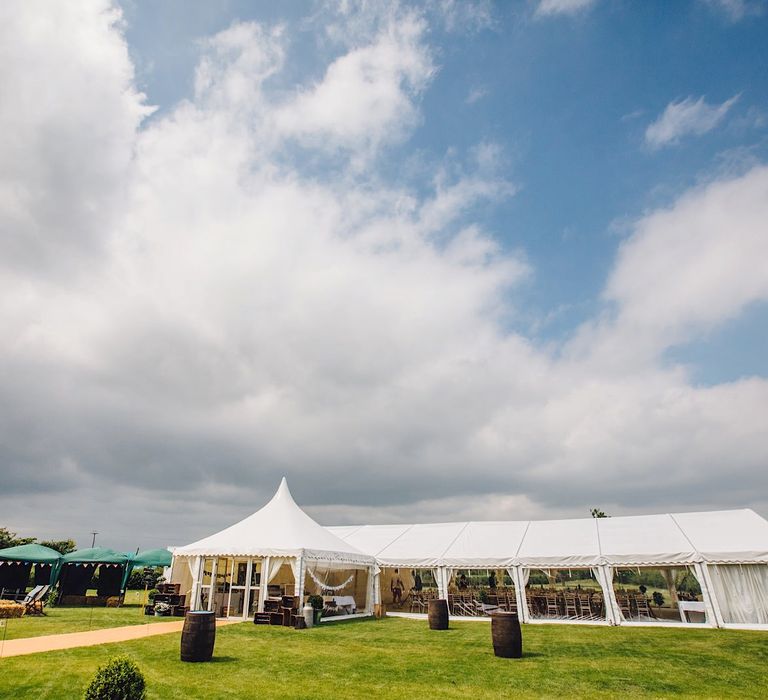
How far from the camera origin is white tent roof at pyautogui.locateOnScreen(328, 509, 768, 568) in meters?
15.4

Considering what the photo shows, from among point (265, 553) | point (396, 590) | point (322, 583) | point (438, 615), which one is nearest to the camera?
point (438, 615)

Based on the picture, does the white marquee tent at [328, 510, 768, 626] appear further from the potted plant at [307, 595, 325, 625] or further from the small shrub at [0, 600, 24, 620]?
the small shrub at [0, 600, 24, 620]

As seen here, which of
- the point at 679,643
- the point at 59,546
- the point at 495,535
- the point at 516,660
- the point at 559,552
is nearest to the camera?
the point at 516,660

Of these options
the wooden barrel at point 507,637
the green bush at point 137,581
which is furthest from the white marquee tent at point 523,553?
the green bush at point 137,581

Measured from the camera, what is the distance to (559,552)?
16.8 meters

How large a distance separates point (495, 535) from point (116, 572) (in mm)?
16075

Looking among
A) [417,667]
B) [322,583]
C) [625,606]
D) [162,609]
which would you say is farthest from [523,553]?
[162,609]

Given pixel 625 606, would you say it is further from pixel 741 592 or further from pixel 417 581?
pixel 417 581

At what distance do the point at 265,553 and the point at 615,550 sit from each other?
37.2 feet

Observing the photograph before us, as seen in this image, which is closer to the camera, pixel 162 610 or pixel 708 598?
pixel 708 598

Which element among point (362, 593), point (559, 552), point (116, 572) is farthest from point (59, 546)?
point (559, 552)

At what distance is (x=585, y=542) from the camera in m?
17.2

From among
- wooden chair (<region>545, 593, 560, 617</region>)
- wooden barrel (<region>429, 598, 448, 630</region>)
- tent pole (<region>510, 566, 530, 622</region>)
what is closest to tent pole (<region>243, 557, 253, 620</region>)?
wooden barrel (<region>429, 598, 448, 630</region>)

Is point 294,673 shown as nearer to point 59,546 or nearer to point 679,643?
point 679,643
